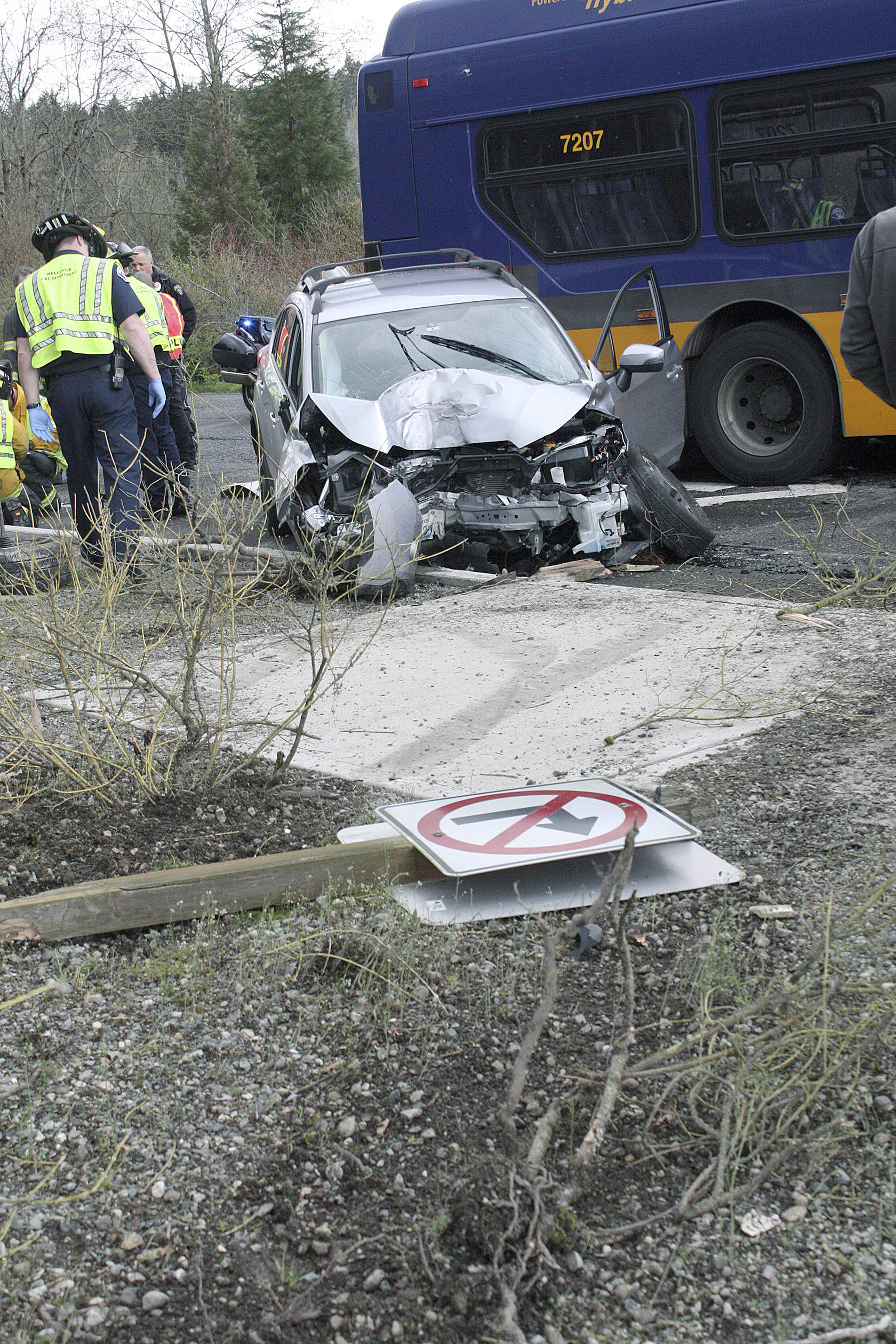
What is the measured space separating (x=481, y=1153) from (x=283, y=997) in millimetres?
673

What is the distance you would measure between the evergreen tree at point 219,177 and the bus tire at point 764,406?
24767 millimetres

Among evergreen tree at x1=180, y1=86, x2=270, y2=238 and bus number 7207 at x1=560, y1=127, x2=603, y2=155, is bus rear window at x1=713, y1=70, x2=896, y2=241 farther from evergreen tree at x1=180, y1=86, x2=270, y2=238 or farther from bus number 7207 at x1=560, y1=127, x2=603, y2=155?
evergreen tree at x1=180, y1=86, x2=270, y2=238

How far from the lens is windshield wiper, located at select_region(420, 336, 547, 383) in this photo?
6.61 meters

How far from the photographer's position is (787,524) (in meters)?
5.39

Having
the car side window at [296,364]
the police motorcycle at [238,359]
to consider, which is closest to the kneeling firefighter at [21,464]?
the police motorcycle at [238,359]

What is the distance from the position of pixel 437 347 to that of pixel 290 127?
3226cm

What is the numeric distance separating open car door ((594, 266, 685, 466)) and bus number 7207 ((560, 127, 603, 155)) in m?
1.64

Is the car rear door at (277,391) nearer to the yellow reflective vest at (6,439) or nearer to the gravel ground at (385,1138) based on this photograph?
the yellow reflective vest at (6,439)

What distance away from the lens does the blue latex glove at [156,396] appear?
695 cm

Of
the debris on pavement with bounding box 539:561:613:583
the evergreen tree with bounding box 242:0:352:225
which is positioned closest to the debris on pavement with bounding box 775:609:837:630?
the debris on pavement with bounding box 539:561:613:583

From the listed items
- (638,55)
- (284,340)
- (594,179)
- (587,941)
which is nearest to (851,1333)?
(587,941)

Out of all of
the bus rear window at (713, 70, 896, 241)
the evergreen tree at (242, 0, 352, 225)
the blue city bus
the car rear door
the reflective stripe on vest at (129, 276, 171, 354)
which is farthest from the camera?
the evergreen tree at (242, 0, 352, 225)

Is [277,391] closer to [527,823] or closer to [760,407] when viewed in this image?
[760,407]

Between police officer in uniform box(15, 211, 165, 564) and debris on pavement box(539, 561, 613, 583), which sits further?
police officer in uniform box(15, 211, 165, 564)
